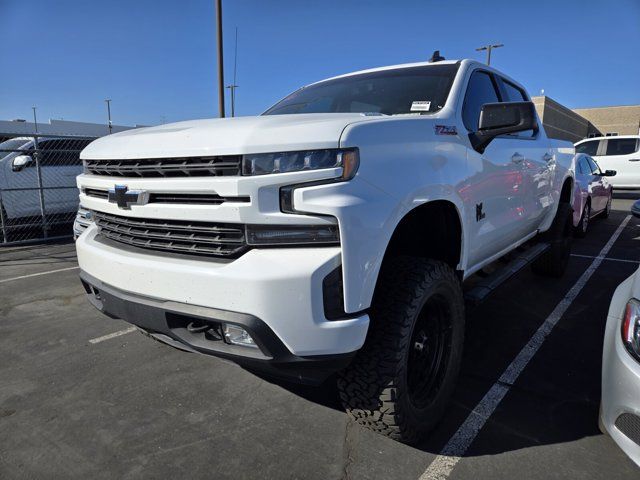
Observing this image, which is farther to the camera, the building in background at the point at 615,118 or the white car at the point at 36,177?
the building in background at the point at 615,118

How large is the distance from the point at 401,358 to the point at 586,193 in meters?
7.44

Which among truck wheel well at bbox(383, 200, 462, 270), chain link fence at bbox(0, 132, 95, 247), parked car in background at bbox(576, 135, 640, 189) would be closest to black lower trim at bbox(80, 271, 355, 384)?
truck wheel well at bbox(383, 200, 462, 270)

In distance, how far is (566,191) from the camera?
525 cm

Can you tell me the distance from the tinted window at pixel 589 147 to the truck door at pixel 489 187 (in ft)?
42.4

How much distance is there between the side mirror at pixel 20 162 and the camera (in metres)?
8.17

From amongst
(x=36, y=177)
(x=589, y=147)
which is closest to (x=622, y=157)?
(x=589, y=147)

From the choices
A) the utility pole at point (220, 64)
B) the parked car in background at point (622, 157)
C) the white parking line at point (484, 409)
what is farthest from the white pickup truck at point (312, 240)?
the parked car in background at point (622, 157)

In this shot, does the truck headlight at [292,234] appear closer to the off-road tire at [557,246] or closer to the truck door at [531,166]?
the truck door at [531,166]

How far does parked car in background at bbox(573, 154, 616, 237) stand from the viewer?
7473 millimetres

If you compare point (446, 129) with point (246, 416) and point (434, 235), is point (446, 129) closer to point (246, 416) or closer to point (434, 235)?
point (434, 235)

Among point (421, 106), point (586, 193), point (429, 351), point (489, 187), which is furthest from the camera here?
point (586, 193)

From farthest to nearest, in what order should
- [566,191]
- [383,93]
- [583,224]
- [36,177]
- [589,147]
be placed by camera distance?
[589,147] → [36,177] → [583,224] → [566,191] → [383,93]

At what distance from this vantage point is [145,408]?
265 centimetres

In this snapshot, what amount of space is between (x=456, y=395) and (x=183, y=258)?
6.04ft
